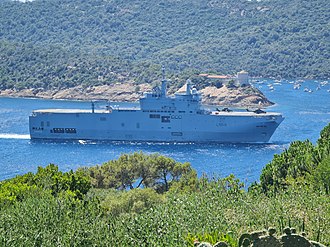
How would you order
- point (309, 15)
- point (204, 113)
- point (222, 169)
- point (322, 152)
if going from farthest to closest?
point (309, 15), point (204, 113), point (222, 169), point (322, 152)

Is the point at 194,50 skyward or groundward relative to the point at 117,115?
skyward

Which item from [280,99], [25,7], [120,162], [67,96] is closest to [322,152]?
[120,162]

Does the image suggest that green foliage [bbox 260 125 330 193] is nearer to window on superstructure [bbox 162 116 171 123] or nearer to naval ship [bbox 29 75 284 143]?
naval ship [bbox 29 75 284 143]

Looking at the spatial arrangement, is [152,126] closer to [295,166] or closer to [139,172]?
[139,172]

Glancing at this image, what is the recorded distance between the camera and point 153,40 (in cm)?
14550

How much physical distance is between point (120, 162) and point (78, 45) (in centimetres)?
11558

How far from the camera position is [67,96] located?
89938 millimetres

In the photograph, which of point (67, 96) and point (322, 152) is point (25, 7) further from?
point (322, 152)

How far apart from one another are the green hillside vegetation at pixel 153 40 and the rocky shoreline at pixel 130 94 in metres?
2.58

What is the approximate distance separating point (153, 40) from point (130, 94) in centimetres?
5830

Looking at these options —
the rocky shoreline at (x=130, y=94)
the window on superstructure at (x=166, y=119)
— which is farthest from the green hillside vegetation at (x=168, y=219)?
the rocky shoreline at (x=130, y=94)

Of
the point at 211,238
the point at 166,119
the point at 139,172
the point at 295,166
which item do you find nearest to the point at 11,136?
the point at 166,119

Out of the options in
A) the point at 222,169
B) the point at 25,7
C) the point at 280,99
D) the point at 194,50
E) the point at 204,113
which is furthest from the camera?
the point at 25,7

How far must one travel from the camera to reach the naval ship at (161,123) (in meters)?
50.1
